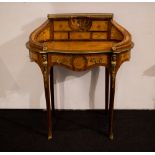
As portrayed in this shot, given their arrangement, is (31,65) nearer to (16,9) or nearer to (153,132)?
(16,9)

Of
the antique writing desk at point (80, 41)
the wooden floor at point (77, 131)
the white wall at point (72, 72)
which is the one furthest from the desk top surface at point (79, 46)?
the wooden floor at point (77, 131)

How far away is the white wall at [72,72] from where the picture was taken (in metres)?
2.13

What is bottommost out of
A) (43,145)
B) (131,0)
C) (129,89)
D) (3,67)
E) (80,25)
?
(43,145)

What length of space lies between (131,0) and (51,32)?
2.26 ft

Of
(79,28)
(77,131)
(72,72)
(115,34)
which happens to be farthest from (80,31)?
(77,131)

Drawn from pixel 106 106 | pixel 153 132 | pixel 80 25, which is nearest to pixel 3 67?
pixel 80 25

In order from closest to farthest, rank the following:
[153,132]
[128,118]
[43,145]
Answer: [43,145] → [153,132] → [128,118]

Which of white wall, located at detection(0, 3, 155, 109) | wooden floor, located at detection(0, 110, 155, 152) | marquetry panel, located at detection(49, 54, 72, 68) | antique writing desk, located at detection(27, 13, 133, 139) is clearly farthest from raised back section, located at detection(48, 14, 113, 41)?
wooden floor, located at detection(0, 110, 155, 152)

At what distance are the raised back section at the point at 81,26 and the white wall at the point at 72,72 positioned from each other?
4.9 inches

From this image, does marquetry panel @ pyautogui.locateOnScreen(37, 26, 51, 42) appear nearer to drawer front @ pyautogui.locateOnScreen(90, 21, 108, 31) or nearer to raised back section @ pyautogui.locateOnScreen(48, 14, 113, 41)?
raised back section @ pyautogui.locateOnScreen(48, 14, 113, 41)

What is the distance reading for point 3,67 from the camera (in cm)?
234

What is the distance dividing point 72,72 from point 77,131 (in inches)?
20.6

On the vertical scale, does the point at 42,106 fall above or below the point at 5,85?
below

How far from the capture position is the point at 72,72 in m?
2.32
